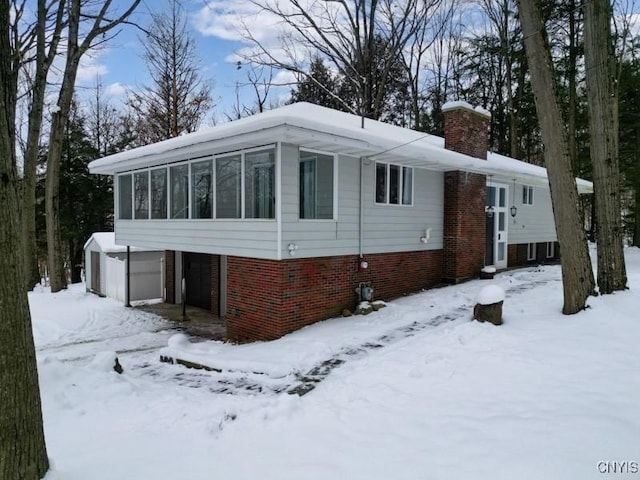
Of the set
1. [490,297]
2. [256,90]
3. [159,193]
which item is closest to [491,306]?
[490,297]

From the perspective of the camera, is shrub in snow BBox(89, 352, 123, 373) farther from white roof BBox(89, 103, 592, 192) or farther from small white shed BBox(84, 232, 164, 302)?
small white shed BBox(84, 232, 164, 302)

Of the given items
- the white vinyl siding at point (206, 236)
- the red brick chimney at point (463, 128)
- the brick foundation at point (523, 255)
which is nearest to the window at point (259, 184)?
the white vinyl siding at point (206, 236)

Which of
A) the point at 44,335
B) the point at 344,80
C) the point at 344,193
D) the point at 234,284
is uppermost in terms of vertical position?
the point at 344,80

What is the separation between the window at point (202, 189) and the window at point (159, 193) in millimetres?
1305

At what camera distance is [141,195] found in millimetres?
11406

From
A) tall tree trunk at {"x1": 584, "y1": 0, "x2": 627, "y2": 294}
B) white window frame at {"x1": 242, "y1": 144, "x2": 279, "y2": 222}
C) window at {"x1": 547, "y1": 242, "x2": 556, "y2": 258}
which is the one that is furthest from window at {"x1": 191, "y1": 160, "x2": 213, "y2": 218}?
window at {"x1": 547, "y1": 242, "x2": 556, "y2": 258}

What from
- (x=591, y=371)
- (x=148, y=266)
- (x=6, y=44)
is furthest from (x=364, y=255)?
(x=148, y=266)

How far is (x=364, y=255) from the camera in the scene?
29.5 ft

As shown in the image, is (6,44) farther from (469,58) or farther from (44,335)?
(469,58)

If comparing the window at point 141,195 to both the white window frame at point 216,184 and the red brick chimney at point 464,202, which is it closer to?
the white window frame at point 216,184

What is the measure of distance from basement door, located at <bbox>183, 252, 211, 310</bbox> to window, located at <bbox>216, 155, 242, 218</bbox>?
393cm

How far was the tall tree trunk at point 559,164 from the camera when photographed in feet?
21.7

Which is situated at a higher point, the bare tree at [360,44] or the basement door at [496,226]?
the bare tree at [360,44]

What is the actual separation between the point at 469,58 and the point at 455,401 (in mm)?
22618
